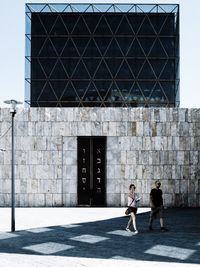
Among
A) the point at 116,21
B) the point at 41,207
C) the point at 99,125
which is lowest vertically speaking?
the point at 41,207

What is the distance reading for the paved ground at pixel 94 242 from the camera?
11.6 m

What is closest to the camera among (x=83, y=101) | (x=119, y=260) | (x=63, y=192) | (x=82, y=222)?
(x=119, y=260)

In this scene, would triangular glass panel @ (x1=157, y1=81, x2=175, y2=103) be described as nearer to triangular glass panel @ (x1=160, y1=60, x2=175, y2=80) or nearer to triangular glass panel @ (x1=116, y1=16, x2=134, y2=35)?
triangular glass panel @ (x1=160, y1=60, x2=175, y2=80)

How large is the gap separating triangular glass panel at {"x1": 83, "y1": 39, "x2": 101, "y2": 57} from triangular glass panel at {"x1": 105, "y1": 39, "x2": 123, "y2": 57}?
5.52 feet

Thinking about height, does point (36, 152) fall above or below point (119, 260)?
above

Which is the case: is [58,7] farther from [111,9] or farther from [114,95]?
[114,95]

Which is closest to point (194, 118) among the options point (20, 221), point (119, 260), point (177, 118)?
point (177, 118)

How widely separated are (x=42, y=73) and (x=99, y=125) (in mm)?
45320

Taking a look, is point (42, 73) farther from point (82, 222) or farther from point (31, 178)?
point (82, 222)

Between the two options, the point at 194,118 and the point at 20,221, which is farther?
the point at 194,118

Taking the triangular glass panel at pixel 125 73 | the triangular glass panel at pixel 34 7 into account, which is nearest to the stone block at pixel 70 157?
the triangular glass panel at pixel 125 73

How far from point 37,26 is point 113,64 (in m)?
14.6

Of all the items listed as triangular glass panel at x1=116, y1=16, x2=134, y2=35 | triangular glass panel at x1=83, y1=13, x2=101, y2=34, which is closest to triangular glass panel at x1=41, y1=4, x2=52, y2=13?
triangular glass panel at x1=83, y1=13, x2=101, y2=34

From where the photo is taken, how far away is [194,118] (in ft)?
90.6
